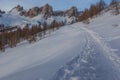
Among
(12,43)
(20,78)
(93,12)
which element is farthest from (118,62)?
(93,12)

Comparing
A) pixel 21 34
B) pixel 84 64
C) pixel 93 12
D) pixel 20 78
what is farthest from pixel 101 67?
pixel 93 12

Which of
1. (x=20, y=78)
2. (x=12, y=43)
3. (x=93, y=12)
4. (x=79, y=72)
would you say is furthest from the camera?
(x=93, y=12)

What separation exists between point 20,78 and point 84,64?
265 inches

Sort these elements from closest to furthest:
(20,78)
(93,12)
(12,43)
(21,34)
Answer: (20,78)
(12,43)
(21,34)
(93,12)

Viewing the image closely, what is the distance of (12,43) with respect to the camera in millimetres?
124000

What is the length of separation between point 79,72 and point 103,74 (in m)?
1.69

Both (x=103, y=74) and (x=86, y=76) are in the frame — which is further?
(x=103, y=74)

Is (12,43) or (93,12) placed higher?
(93,12)

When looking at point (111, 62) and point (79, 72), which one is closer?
point (79, 72)

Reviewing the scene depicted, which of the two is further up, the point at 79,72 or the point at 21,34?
the point at 79,72

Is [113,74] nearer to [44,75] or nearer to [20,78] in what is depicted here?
[44,75]

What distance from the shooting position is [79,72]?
1816 centimetres

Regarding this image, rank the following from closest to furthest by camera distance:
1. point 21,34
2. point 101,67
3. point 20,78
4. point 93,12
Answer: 1. point 20,78
2. point 101,67
3. point 21,34
4. point 93,12

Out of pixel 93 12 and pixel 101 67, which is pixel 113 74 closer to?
pixel 101 67
